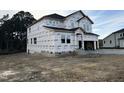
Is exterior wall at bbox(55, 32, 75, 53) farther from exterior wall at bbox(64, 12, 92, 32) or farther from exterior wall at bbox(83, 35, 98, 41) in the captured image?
exterior wall at bbox(64, 12, 92, 32)

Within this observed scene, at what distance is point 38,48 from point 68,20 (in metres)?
4.10

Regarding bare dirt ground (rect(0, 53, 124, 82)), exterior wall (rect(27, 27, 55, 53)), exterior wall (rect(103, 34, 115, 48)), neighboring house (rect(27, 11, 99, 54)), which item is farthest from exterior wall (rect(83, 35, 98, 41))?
bare dirt ground (rect(0, 53, 124, 82))

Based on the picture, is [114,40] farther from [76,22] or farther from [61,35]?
[61,35]

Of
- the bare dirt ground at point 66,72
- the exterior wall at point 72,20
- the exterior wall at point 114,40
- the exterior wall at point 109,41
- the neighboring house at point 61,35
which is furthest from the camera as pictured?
the exterior wall at point 109,41

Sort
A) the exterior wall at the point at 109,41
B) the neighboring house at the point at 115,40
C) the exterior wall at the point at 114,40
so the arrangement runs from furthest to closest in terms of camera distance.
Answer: the exterior wall at the point at 109,41, the exterior wall at the point at 114,40, the neighboring house at the point at 115,40

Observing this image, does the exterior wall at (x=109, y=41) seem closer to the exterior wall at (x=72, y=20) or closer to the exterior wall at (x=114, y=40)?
the exterior wall at (x=114, y=40)

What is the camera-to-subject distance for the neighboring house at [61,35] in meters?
12.6

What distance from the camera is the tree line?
20453 millimetres

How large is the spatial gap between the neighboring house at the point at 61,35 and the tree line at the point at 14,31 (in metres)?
4.66

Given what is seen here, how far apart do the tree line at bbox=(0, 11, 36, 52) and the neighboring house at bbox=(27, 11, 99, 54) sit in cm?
466

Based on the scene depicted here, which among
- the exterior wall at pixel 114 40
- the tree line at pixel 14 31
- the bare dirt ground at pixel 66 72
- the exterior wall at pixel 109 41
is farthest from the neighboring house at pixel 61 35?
the bare dirt ground at pixel 66 72

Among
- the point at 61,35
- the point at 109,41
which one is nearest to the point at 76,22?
the point at 61,35
